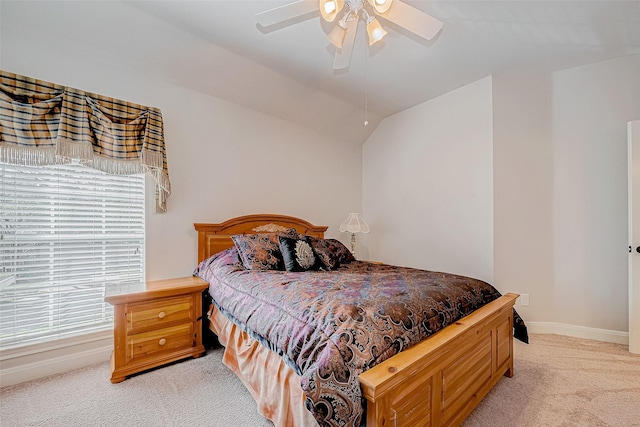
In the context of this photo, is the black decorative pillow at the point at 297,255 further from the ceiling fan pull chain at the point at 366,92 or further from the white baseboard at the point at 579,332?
the white baseboard at the point at 579,332

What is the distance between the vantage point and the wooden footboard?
109cm

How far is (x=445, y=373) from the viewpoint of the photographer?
1438 mm

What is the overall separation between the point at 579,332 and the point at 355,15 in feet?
12.0

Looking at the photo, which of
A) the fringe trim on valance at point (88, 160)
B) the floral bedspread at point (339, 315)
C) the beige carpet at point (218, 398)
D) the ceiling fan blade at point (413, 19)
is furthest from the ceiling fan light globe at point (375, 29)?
the beige carpet at point (218, 398)

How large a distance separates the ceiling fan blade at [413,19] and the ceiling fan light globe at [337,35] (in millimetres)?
305

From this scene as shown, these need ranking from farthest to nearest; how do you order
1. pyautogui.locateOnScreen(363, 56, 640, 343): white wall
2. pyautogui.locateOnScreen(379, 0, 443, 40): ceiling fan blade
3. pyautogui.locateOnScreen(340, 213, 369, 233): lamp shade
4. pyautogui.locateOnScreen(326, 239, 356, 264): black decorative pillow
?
1. pyautogui.locateOnScreen(340, 213, 369, 233): lamp shade
2. pyautogui.locateOnScreen(326, 239, 356, 264): black decorative pillow
3. pyautogui.locateOnScreen(363, 56, 640, 343): white wall
4. pyautogui.locateOnScreen(379, 0, 443, 40): ceiling fan blade

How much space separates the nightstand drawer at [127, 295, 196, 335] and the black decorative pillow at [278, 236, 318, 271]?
2.82ft

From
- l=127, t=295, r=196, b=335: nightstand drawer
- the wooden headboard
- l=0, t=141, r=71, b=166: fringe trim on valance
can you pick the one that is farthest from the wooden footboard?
l=0, t=141, r=71, b=166: fringe trim on valance

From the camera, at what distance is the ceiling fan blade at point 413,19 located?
1757 millimetres

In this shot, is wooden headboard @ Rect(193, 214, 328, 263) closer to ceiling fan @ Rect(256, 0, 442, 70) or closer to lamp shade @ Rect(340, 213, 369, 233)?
lamp shade @ Rect(340, 213, 369, 233)

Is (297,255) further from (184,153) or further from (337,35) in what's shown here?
(337,35)

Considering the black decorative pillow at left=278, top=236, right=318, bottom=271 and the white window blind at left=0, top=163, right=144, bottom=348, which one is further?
the black decorative pillow at left=278, top=236, right=318, bottom=271

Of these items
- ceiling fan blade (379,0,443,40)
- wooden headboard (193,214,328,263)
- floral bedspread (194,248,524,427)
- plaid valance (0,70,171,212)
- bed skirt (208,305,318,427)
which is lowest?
bed skirt (208,305,318,427)

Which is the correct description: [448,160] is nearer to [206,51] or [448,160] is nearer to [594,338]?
[594,338]
